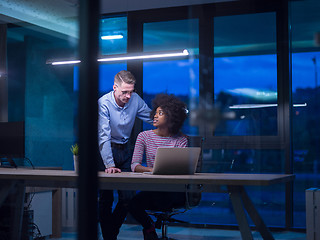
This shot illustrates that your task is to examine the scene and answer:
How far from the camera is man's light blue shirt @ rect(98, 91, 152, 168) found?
301cm

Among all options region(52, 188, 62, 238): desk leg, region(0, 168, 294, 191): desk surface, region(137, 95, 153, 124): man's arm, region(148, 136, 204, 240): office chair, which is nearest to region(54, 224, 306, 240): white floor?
region(52, 188, 62, 238): desk leg

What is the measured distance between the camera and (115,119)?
10.7 ft

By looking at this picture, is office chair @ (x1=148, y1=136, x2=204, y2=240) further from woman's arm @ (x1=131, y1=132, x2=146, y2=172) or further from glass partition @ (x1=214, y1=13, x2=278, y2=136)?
glass partition @ (x1=214, y1=13, x2=278, y2=136)

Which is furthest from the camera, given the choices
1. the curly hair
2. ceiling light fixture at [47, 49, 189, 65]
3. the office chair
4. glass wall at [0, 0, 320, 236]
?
ceiling light fixture at [47, 49, 189, 65]

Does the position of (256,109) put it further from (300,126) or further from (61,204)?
(61,204)

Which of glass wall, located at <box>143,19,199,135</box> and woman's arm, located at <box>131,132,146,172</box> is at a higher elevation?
glass wall, located at <box>143,19,199,135</box>

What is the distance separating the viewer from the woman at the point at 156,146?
294 centimetres

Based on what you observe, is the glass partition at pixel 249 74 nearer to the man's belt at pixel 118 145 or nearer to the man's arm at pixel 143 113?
the man's arm at pixel 143 113

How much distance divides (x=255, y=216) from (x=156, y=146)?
0.82 meters

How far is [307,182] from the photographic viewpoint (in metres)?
4.09

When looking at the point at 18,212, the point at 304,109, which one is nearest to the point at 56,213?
the point at 18,212

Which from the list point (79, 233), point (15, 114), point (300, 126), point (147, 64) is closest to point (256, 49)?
point (300, 126)

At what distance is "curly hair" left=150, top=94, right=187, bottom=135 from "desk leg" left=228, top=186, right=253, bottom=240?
743 mm

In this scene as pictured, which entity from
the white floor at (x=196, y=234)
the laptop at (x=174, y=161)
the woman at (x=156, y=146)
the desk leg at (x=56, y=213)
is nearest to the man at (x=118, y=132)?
the woman at (x=156, y=146)
